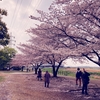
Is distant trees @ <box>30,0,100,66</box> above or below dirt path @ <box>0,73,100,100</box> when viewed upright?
above

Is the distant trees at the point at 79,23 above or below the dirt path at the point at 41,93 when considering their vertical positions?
above

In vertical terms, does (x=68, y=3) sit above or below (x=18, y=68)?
above

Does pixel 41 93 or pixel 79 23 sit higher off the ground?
pixel 79 23

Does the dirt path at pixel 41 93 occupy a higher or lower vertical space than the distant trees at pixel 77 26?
lower

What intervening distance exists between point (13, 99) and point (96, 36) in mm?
8736

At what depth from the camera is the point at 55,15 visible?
15.8 meters

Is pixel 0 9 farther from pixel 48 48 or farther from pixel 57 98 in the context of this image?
pixel 57 98

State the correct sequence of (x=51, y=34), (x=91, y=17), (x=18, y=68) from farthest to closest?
(x=18, y=68) → (x=51, y=34) → (x=91, y=17)

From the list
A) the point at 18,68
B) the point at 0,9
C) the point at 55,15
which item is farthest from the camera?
the point at 18,68

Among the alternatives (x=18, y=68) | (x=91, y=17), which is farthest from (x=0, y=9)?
(x=18, y=68)

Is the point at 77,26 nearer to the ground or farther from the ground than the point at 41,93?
farther from the ground

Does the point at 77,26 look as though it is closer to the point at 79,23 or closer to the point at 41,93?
the point at 79,23

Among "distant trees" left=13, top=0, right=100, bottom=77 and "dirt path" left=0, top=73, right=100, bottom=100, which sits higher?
"distant trees" left=13, top=0, right=100, bottom=77

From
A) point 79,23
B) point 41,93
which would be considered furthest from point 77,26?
point 41,93
